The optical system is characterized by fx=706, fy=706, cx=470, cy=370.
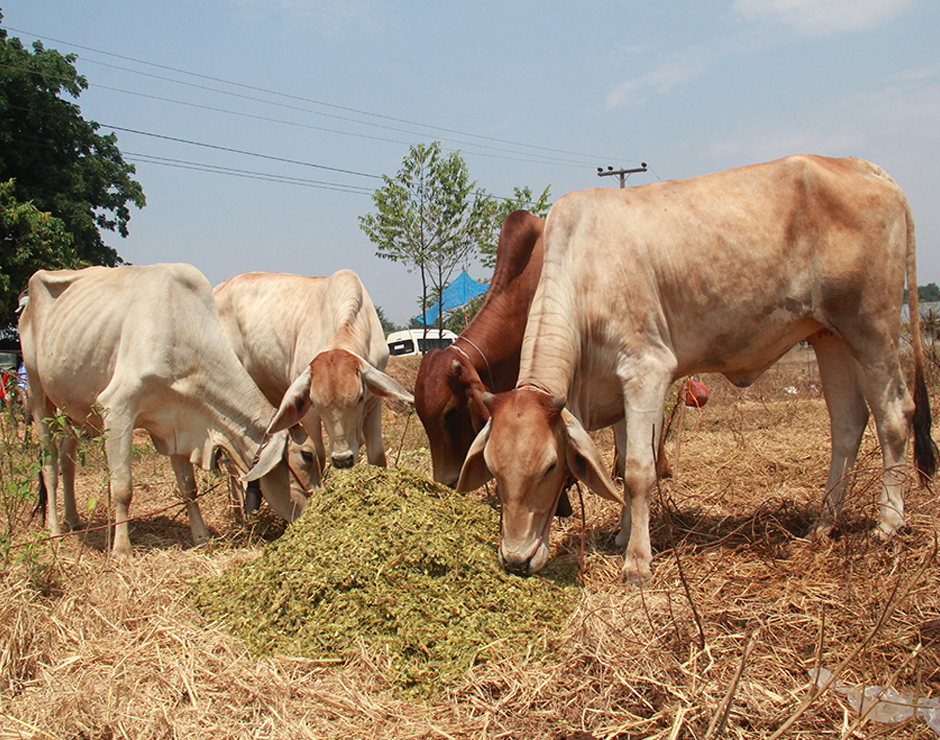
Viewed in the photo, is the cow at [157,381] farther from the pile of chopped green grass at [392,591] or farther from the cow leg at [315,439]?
the pile of chopped green grass at [392,591]

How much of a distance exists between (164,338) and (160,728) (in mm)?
3389

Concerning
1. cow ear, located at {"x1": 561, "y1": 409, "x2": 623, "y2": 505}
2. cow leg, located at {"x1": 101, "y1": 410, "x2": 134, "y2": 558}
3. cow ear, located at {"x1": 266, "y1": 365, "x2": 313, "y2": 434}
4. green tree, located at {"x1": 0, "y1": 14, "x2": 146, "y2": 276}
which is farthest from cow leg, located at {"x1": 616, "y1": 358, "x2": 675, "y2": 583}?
green tree, located at {"x1": 0, "y1": 14, "x2": 146, "y2": 276}

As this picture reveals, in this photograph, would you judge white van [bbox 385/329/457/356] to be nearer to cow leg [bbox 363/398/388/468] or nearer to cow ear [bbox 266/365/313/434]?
cow leg [bbox 363/398/388/468]

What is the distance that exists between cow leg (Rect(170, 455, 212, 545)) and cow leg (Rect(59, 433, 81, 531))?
122 cm

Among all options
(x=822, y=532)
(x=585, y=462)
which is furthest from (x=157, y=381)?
(x=822, y=532)

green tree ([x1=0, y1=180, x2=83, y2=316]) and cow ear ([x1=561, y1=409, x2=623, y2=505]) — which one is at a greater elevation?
green tree ([x1=0, y1=180, x2=83, y2=316])

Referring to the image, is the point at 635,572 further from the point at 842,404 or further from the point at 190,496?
the point at 190,496

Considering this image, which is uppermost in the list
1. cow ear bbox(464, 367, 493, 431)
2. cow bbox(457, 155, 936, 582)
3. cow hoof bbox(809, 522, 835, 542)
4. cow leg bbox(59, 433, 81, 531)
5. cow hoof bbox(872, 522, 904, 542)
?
cow bbox(457, 155, 936, 582)

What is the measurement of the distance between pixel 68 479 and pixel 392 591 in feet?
14.2

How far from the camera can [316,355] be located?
5.75 metres

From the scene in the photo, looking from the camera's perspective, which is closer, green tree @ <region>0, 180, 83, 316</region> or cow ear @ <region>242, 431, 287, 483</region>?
cow ear @ <region>242, 431, 287, 483</region>

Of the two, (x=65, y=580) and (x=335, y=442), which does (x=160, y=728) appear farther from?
(x=335, y=442)

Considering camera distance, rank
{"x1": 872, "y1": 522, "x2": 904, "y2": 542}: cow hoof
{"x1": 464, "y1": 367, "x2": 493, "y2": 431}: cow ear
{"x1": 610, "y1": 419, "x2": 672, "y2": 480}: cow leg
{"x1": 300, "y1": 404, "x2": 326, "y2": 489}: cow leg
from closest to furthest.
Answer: {"x1": 872, "y1": 522, "x2": 904, "y2": 542}: cow hoof, {"x1": 464, "y1": 367, "x2": 493, "y2": 431}: cow ear, {"x1": 610, "y1": 419, "x2": 672, "y2": 480}: cow leg, {"x1": 300, "y1": 404, "x2": 326, "y2": 489}: cow leg

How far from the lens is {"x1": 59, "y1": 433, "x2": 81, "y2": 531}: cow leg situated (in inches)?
254
